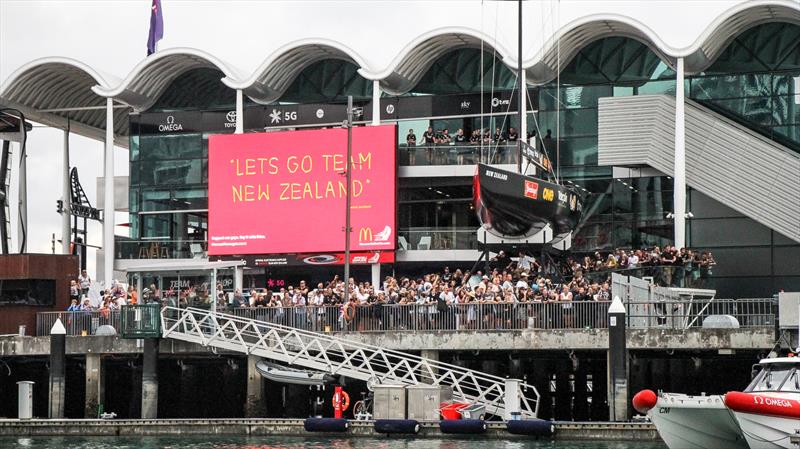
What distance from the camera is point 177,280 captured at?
53031 millimetres

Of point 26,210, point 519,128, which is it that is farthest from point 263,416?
point 26,210

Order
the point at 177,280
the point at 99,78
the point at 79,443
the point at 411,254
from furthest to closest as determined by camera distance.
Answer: the point at 99,78
the point at 411,254
the point at 177,280
the point at 79,443

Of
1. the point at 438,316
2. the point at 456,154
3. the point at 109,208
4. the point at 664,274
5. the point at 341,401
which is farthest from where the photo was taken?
the point at 109,208

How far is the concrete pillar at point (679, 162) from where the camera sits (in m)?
60.6

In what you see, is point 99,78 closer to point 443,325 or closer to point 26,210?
point 26,210

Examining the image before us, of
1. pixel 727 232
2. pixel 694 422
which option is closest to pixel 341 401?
pixel 694 422

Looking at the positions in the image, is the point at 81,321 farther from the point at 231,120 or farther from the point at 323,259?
the point at 231,120

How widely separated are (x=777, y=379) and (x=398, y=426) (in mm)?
11512

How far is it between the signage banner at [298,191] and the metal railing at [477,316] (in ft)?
42.0

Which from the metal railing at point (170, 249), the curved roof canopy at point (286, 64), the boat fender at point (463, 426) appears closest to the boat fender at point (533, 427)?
the boat fender at point (463, 426)

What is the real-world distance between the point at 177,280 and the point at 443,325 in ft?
31.4

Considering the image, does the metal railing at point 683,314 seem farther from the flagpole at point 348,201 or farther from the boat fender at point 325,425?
the flagpole at point 348,201

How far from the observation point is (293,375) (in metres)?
49.6

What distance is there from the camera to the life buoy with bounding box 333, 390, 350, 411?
4897 cm
